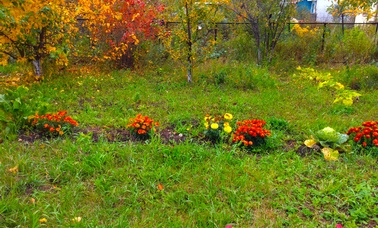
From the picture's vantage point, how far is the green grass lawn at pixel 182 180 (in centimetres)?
237

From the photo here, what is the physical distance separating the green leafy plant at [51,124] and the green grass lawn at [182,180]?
11 centimetres

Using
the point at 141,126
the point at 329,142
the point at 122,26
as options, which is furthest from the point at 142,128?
the point at 122,26

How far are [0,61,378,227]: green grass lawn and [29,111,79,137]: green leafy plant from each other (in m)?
0.11

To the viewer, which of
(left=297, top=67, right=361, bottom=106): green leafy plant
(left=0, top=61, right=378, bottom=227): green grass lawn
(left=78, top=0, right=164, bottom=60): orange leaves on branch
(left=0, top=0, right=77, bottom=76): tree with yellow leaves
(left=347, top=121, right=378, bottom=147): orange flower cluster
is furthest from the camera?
(left=78, top=0, right=164, bottom=60): orange leaves on branch

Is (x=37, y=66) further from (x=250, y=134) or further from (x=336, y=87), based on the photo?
(x=336, y=87)

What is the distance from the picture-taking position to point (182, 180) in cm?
284

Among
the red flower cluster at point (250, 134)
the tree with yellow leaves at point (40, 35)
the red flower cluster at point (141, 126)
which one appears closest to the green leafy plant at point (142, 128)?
the red flower cluster at point (141, 126)

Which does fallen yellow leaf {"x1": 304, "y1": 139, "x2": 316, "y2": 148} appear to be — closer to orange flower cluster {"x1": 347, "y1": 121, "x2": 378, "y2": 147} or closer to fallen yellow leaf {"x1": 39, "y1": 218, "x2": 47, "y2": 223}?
orange flower cluster {"x1": 347, "y1": 121, "x2": 378, "y2": 147}

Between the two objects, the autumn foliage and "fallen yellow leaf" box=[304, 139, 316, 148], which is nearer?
"fallen yellow leaf" box=[304, 139, 316, 148]

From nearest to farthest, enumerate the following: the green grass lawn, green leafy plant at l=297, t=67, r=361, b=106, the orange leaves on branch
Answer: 1. the green grass lawn
2. green leafy plant at l=297, t=67, r=361, b=106
3. the orange leaves on branch

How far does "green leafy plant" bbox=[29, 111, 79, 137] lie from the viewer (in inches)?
141

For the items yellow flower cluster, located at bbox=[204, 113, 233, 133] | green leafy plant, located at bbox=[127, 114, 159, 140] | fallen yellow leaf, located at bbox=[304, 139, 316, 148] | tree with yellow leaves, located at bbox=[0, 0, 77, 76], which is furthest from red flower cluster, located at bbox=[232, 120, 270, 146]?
tree with yellow leaves, located at bbox=[0, 0, 77, 76]

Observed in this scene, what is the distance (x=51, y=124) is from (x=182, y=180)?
5.79 feet

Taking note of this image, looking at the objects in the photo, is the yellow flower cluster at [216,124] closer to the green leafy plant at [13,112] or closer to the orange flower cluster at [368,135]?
the orange flower cluster at [368,135]
